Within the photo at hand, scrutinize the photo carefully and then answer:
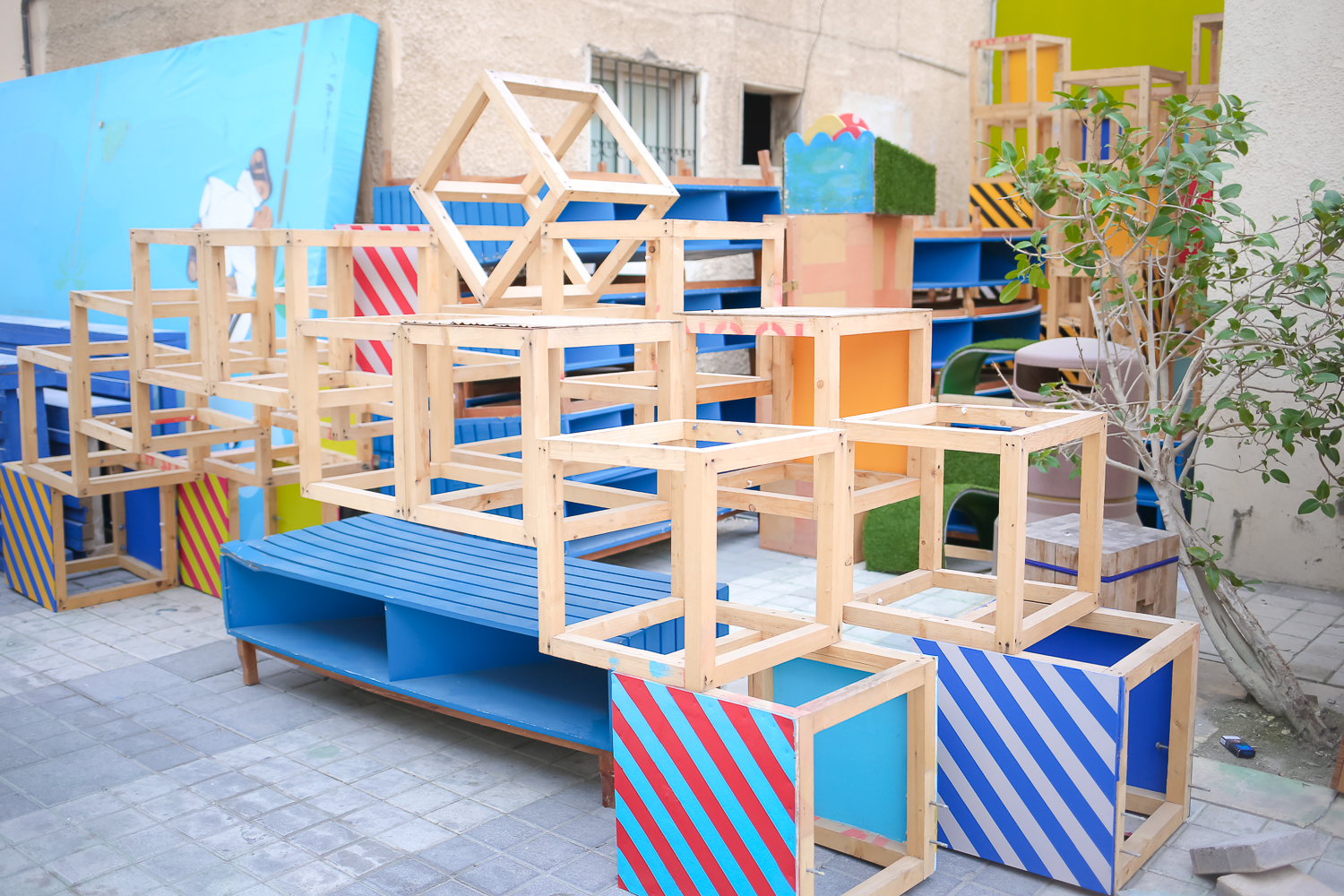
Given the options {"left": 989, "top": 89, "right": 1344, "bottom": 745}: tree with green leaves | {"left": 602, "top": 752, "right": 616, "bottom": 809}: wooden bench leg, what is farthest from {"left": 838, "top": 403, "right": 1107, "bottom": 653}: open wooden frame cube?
{"left": 602, "top": 752, "right": 616, "bottom": 809}: wooden bench leg

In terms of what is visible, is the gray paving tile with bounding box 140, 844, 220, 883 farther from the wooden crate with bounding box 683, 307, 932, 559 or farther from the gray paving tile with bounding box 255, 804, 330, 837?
the wooden crate with bounding box 683, 307, 932, 559

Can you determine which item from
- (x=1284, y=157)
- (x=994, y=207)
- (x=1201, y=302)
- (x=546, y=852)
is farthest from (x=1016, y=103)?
(x=546, y=852)

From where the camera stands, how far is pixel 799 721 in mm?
2748

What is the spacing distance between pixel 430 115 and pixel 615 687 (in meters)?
5.35

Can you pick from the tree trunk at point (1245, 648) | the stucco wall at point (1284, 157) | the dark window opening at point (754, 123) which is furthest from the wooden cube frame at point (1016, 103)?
the tree trunk at point (1245, 648)

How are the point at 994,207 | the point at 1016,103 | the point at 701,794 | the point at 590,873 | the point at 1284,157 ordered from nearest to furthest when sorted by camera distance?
the point at 701,794, the point at 590,873, the point at 1284,157, the point at 1016,103, the point at 994,207

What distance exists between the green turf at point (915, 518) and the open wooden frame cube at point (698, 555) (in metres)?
2.83

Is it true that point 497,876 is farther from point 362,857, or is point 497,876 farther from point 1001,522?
point 1001,522

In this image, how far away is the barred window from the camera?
9.12 m

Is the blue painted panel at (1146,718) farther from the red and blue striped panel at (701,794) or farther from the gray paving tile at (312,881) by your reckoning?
the gray paving tile at (312,881)

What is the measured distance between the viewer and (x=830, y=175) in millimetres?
6891

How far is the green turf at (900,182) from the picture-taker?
684cm

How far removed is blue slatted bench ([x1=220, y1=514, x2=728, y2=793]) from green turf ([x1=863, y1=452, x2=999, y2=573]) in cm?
232

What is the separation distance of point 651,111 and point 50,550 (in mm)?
5889
